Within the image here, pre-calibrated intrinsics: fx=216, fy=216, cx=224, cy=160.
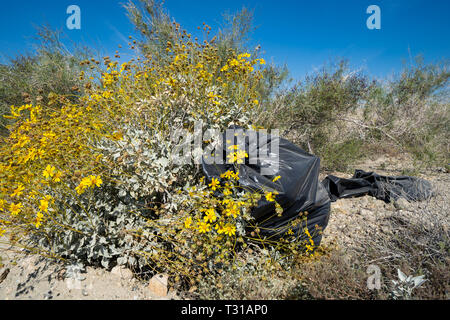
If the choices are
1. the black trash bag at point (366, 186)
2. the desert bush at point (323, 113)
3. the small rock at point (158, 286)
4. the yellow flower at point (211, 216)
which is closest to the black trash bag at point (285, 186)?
the yellow flower at point (211, 216)

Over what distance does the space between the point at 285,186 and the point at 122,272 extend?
4.76 ft

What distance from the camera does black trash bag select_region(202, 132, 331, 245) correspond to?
5.89ft

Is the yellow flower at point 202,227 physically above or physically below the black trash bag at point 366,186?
below

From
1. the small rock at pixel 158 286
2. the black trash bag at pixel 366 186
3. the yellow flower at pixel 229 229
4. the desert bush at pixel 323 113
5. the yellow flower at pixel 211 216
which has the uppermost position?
the desert bush at pixel 323 113

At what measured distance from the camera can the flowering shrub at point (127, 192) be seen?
1599 millimetres

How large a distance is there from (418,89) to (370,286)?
6.87 metres

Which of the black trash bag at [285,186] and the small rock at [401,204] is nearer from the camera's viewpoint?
the black trash bag at [285,186]

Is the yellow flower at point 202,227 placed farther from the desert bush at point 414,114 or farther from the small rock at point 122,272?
the desert bush at point 414,114

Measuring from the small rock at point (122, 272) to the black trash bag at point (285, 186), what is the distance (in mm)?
955

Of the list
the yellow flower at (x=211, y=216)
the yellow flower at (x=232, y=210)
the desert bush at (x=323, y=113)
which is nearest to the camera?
the yellow flower at (x=211, y=216)

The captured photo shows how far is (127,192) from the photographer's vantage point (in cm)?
189

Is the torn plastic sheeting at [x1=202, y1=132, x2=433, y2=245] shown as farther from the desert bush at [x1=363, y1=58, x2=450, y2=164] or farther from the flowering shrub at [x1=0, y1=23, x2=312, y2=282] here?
the desert bush at [x1=363, y1=58, x2=450, y2=164]

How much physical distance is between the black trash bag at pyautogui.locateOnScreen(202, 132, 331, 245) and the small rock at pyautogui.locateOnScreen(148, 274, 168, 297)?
837 mm

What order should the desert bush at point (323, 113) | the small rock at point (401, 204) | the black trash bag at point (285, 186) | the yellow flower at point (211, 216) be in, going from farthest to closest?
the desert bush at point (323, 113) → the small rock at point (401, 204) → the black trash bag at point (285, 186) → the yellow flower at point (211, 216)
